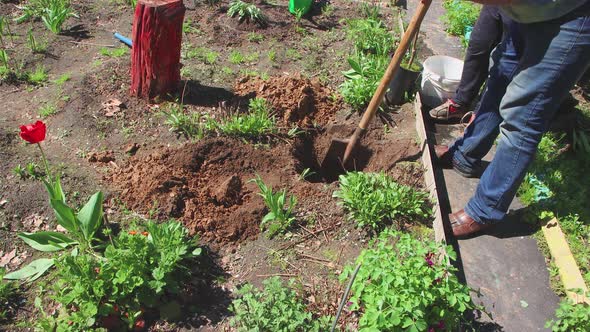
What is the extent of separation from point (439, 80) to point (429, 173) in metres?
1.30

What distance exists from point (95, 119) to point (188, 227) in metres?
1.49

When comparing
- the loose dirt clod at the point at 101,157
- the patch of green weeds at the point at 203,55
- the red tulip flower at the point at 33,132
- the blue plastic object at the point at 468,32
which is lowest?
the loose dirt clod at the point at 101,157

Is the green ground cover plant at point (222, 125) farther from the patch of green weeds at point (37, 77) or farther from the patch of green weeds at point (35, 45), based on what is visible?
the patch of green weeds at point (35, 45)

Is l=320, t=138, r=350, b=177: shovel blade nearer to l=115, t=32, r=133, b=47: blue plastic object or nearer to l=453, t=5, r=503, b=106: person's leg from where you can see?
l=453, t=5, r=503, b=106: person's leg

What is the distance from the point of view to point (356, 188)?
351 cm

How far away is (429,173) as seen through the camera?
389cm

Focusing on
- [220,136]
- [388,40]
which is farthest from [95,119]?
[388,40]

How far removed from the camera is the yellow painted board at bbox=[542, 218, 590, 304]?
10.8ft

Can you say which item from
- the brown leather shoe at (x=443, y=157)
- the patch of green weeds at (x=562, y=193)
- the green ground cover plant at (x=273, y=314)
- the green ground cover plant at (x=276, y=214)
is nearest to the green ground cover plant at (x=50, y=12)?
the green ground cover plant at (x=276, y=214)

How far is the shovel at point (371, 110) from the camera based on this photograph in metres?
3.63

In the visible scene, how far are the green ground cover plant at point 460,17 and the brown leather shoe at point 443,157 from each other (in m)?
2.42

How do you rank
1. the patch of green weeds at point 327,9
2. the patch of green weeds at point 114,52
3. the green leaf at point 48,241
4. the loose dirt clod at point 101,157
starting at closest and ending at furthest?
the green leaf at point 48,241
the loose dirt clod at point 101,157
the patch of green weeds at point 114,52
the patch of green weeds at point 327,9

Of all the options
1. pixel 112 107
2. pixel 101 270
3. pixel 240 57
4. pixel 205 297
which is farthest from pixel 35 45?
pixel 205 297

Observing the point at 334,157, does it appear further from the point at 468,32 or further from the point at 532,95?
the point at 468,32
